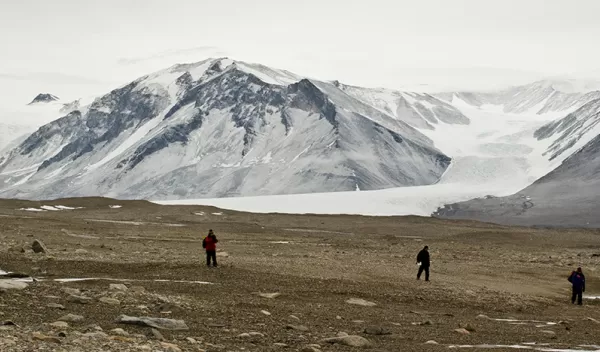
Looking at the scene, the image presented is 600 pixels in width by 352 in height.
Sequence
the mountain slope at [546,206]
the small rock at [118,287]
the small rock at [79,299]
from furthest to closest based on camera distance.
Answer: the mountain slope at [546,206], the small rock at [118,287], the small rock at [79,299]

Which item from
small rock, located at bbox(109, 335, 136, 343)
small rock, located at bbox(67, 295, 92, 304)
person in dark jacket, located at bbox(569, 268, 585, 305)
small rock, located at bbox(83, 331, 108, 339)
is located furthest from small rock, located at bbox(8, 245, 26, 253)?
person in dark jacket, located at bbox(569, 268, 585, 305)

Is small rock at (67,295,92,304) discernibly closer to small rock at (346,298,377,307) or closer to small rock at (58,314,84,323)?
small rock at (58,314,84,323)

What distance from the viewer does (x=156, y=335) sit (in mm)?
18438

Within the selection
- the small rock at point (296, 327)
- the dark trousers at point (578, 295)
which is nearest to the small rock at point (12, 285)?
the small rock at point (296, 327)

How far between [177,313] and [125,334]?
13.9 ft

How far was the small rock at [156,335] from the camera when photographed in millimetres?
18219

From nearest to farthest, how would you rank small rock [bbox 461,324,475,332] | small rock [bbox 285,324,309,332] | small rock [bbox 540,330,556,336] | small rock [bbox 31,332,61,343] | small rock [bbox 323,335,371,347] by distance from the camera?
small rock [bbox 31,332,61,343]
small rock [bbox 323,335,371,347]
small rock [bbox 285,324,309,332]
small rock [bbox 461,324,475,332]
small rock [bbox 540,330,556,336]

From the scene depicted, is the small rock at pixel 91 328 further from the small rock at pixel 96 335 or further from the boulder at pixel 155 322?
the boulder at pixel 155 322

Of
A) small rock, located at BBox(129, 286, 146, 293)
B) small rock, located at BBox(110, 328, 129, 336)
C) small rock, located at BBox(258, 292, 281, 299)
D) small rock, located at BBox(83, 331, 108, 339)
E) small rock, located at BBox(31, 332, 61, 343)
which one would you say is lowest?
small rock, located at BBox(110, 328, 129, 336)

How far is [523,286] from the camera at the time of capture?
40.1 meters

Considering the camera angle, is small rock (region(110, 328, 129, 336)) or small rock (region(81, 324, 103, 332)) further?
small rock (region(81, 324, 103, 332))

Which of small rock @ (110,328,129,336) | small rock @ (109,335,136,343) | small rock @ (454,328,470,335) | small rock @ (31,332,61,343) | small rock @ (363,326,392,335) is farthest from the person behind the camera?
small rock @ (454,328,470,335)

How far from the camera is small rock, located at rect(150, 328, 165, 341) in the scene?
18219 mm

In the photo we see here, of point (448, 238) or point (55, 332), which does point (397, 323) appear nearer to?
point (55, 332)
